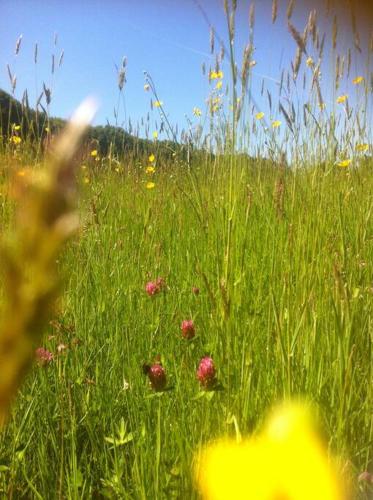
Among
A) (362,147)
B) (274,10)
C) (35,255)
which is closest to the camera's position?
(35,255)

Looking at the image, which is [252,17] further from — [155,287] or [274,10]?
[155,287]

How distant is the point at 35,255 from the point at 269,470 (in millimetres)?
755

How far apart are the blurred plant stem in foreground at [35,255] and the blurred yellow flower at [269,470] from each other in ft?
2.26

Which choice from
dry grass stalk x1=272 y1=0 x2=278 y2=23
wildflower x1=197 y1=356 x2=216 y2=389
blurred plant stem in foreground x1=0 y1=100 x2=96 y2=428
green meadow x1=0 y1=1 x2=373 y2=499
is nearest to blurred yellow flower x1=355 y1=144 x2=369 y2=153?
green meadow x1=0 y1=1 x2=373 y2=499

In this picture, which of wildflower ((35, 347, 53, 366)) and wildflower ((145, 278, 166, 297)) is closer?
wildflower ((35, 347, 53, 366))

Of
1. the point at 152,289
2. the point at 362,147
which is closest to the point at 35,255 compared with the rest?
the point at 152,289

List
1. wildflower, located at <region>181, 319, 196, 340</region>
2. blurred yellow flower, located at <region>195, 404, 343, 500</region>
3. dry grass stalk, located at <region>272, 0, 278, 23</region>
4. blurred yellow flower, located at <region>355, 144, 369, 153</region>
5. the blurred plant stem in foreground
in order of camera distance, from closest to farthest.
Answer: the blurred plant stem in foreground → blurred yellow flower, located at <region>195, 404, 343, 500</region> → wildflower, located at <region>181, 319, 196, 340</region> → dry grass stalk, located at <region>272, 0, 278, 23</region> → blurred yellow flower, located at <region>355, 144, 369, 153</region>

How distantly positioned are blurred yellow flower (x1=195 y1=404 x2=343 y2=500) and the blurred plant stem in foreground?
69 centimetres

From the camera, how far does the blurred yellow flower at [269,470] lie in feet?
2.44

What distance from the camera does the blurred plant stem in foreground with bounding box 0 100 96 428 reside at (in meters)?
0.10

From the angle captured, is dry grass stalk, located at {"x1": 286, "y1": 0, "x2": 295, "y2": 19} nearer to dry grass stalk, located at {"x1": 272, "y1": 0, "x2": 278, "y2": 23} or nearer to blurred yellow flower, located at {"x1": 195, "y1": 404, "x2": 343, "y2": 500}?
dry grass stalk, located at {"x1": 272, "y1": 0, "x2": 278, "y2": 23}

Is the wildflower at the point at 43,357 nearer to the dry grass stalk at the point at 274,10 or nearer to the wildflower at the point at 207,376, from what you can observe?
the wildflower at the point at 207,376

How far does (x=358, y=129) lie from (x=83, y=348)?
1106 millimetres

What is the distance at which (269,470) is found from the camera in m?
0.75
